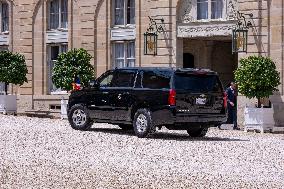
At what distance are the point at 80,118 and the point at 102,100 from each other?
4.21 feet

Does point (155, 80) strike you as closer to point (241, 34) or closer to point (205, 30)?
point (241, 34)

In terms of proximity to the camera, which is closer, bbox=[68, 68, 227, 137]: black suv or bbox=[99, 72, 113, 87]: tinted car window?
bbox=[68, 68, 227, 137]: black suv

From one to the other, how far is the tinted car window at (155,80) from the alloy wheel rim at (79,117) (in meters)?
2.70

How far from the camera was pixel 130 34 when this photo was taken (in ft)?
106

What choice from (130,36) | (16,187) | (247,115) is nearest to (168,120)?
(247,115)

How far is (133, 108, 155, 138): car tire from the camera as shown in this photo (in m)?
18.8

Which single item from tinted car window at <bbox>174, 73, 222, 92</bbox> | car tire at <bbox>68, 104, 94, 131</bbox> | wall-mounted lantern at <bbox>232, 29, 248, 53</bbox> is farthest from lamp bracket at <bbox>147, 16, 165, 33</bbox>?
tinted car window at <bbox>174, 73, 222, 92</bbox>

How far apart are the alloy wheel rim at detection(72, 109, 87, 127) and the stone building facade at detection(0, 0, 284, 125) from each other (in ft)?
30.3

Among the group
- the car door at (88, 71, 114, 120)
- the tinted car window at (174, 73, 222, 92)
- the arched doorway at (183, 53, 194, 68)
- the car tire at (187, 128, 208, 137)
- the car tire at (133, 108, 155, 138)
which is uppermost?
the arched doorway at (183, 53, 194, 68)

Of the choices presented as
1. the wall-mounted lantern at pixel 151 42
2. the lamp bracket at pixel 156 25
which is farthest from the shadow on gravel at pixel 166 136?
the lamp bracket at pixel 156 25

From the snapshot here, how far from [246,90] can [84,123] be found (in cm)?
686

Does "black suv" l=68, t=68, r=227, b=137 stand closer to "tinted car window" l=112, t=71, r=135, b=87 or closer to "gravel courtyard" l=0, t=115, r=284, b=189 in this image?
"tinted car window" l=112, t=71, r=135, b=87

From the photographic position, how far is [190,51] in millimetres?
33188

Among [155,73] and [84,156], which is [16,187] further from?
[155,73]
